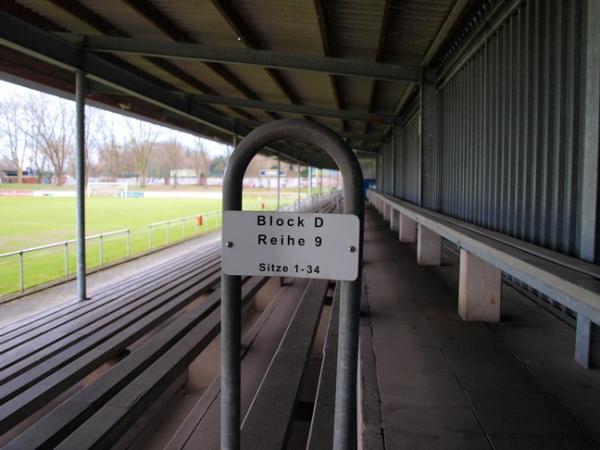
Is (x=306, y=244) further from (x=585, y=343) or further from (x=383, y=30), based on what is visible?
(x=383, y=30)

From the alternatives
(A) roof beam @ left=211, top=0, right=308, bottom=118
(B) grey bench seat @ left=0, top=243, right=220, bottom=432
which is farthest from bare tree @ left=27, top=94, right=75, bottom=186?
(A) roof beam @ left=211, top=0, right=308, bottom=118

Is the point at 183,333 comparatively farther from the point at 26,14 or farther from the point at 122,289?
the point at 26,14

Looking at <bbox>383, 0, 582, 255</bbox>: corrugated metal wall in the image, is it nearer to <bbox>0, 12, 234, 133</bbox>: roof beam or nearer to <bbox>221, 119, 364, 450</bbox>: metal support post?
<bbox>221, 119, 364, 450</bbox>: metal support post

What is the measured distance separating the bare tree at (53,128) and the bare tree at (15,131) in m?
0.26

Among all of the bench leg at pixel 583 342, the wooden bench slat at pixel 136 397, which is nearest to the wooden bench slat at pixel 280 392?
the wooden bench slat at pixel 136 397

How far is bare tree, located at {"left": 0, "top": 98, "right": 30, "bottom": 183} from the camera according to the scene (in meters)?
6.66

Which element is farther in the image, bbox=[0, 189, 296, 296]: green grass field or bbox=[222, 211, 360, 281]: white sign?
bbox=[0, 189, 296, 296]: green grass field

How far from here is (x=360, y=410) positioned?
3.36m

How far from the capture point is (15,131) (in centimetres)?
717

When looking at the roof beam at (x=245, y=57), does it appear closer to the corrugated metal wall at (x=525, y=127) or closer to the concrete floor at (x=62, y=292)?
the corrugated metal wall at (x=525, y=127)

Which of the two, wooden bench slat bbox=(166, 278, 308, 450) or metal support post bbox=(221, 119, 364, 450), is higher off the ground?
metal support post bbox=(221, 119, 364, 450)

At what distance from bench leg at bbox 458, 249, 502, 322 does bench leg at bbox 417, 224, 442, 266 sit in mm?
3692

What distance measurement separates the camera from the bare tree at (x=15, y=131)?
262 inches

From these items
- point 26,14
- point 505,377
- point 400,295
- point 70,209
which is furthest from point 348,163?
point 70,209
